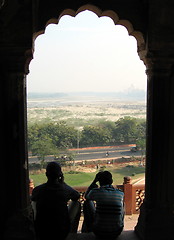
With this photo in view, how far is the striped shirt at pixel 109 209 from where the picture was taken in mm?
3643

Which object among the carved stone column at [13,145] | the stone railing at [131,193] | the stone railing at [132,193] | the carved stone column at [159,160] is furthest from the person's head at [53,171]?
the stone railing at [132,193]

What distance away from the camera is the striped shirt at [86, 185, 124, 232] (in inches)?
143

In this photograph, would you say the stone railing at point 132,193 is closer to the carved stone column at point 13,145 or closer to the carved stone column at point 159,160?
the carved stone column at point 159,160

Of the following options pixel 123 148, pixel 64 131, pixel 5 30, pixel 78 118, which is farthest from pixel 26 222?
pixel 78 118

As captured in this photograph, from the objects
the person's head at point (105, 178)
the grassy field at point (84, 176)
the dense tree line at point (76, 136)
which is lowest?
the grassy field at point (84, 176)

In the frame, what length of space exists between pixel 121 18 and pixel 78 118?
145 ft

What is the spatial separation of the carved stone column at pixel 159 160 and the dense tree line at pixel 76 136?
81.3ft

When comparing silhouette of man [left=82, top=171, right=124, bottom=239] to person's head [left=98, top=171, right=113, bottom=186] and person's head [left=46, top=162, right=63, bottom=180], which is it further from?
person's head [left=46, top=162, right=63, bottom=180]

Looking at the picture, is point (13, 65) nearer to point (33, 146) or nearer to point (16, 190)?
point (16, 190)

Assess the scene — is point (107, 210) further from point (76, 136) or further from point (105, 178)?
point (76, 136)

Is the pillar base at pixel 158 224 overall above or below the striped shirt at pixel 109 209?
below

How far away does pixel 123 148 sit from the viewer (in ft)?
122

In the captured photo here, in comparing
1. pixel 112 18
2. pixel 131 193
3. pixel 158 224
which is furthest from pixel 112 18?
pixel 131 193

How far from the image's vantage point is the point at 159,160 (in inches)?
159
